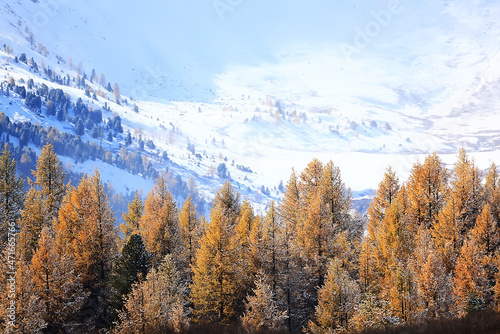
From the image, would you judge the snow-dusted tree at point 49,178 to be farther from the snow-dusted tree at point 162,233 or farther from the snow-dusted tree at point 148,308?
the snow-dusted tree at point 148,308

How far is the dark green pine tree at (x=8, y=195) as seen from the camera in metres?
45.0

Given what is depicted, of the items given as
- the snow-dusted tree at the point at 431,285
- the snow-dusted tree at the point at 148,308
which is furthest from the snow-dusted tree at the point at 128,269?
the snow-dusted tree at the point at 431,285

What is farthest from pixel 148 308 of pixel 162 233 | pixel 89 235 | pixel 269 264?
pixel 89 235

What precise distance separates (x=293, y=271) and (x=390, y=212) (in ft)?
33.2

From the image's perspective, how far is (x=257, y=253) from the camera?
3609cm

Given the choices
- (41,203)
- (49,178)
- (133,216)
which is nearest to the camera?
(41,203)

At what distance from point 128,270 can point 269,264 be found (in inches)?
489

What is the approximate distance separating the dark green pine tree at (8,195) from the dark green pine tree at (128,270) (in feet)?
53.1

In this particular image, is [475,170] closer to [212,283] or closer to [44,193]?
[212,283]

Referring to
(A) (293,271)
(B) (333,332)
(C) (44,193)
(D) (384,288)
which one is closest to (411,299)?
(D) (384,288)

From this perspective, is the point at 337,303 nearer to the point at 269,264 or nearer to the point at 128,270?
the point at 269,264

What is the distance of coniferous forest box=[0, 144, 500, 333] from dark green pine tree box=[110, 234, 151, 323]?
0.41 feet

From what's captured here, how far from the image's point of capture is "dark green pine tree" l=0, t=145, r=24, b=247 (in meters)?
45.0

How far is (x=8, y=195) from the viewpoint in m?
47.3
